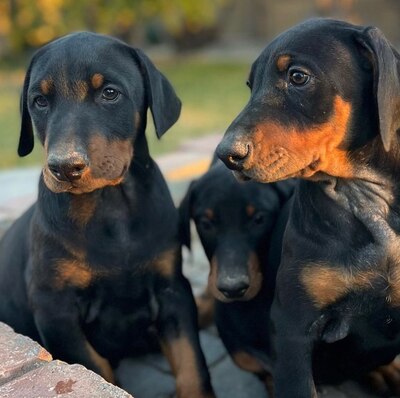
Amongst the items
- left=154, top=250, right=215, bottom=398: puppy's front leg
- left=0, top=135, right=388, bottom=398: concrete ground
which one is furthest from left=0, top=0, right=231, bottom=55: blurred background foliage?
left=154, top=250, right=215, bottom=398: puppy's front leg

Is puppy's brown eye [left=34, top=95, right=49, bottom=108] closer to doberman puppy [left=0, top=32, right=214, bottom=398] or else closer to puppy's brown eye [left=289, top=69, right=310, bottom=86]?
doberman puppy [left=0, top=32, right=214, bottom=398]

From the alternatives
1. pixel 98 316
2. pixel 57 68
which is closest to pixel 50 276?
pixel 98 316

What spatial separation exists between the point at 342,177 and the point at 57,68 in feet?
4.57

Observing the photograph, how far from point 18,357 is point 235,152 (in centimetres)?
123

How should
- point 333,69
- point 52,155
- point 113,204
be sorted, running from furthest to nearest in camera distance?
1. point 113,204
2. point 52,155
3. point 333,69

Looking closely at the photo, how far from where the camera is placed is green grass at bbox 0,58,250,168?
9354 mm

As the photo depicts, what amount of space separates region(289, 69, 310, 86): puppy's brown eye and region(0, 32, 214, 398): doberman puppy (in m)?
0.83

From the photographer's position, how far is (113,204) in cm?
349

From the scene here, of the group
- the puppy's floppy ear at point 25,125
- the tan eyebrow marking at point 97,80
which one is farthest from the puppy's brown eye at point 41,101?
the tan eyebrow marking at point 97,80

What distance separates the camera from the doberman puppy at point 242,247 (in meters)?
3.62

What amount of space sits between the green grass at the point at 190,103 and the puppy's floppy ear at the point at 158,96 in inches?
125

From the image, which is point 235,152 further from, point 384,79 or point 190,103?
point 190,103

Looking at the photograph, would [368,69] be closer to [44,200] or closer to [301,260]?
[301,260]

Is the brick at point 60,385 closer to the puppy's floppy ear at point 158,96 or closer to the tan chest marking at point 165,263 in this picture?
the tan chest marking at point 165,263
